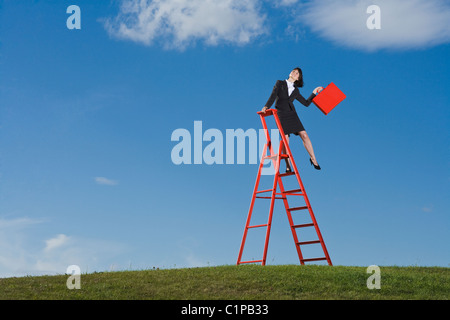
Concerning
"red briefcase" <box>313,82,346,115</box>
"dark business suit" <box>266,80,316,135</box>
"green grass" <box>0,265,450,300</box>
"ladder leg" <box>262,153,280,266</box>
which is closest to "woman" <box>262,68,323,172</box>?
"dark business suit" <box>266,80,316,135</box>

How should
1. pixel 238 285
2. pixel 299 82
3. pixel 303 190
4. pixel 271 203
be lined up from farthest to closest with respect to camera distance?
pixel 299 82
pixel 303 190
pixel 271 203
pixel 238 285

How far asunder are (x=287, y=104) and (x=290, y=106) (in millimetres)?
97

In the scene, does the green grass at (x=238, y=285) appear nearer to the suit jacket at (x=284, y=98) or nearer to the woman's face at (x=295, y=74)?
the suit jacket at (x=284, y=98)

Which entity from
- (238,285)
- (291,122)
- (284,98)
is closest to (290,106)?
(284,98)

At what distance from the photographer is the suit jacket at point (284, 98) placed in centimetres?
1381

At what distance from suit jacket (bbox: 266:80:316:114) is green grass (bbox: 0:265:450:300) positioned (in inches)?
164

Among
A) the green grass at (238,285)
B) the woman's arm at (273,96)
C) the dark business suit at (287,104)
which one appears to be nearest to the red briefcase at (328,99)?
the dark business suit at (287,104)

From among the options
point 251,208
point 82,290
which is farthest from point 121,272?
point 251,208

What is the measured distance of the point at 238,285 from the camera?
11.0 metres

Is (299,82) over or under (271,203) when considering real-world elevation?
over

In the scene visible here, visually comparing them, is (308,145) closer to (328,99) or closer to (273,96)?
(328,99)

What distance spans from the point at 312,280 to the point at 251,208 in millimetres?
2632
